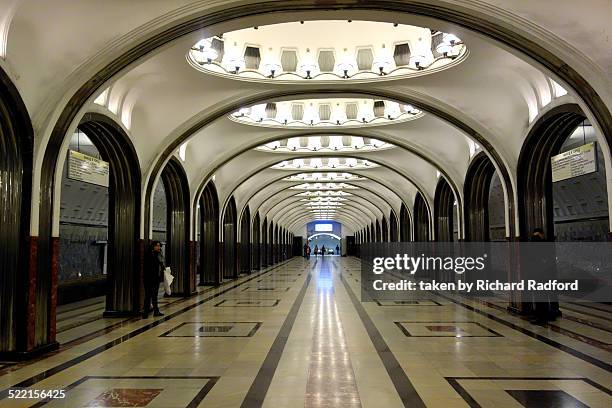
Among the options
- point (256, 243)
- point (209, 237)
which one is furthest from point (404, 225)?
point (209, 237)

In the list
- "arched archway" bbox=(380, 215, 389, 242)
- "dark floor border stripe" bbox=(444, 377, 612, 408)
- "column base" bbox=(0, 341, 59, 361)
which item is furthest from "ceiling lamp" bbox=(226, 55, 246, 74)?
"arched archway" bbox=(380, 215, 389, 242)

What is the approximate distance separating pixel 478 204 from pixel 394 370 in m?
9.36

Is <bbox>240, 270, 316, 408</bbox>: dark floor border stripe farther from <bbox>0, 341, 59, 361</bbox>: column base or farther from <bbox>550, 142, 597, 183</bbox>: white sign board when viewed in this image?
<bbox>550, 142, 597, 183</bbox>: white sign board

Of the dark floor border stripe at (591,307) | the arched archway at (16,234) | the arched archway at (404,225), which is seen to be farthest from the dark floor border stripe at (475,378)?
the arched archway at (404,225)

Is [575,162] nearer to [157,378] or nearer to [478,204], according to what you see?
[478,204]

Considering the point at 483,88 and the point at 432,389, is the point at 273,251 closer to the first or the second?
the point at 483,88

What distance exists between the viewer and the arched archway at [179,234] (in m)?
13.8

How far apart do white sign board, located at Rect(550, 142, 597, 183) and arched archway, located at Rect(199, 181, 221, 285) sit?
10.8 m

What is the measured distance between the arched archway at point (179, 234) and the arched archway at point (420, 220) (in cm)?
1066

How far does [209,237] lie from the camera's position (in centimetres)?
1766

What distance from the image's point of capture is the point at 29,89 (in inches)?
254

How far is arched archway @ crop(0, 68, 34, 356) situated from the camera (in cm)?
630

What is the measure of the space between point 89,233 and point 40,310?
7048 mm

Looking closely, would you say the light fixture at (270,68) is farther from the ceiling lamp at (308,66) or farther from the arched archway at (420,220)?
the arched archway at (420,220)
